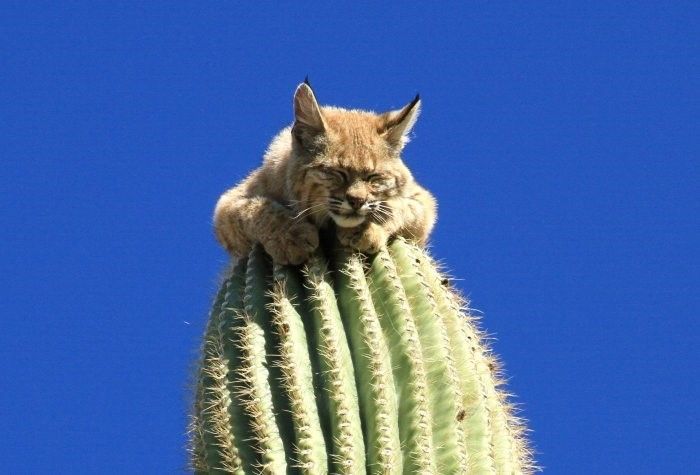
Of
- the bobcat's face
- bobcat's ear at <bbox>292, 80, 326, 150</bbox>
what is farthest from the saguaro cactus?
bobcat's ear at <bbox>292, 80, 326, 150</bbox>

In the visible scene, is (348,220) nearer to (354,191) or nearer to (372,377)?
(354,191)

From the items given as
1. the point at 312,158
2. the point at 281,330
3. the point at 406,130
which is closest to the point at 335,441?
the point at 281,330

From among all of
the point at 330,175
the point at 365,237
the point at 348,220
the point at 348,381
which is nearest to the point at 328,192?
the point at 330,175

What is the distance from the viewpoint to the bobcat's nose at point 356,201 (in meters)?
5.36

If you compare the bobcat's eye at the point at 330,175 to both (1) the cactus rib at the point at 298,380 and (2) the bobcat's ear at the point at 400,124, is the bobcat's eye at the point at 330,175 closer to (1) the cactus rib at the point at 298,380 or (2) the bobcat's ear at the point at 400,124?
(2) the bobcat's ear at the point at 400,124

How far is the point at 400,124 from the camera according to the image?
234 inches

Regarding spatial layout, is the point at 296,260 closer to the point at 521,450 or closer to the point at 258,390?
the point at 258,390

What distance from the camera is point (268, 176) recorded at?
602 cm

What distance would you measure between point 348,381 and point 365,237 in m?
0.83

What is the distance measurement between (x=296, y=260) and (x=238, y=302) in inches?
12.7

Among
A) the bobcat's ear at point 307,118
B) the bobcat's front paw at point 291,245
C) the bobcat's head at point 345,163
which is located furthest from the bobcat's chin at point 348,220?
the bobcat's ear at point 307,118

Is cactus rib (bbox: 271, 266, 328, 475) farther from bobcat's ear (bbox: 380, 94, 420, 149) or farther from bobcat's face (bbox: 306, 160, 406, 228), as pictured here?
bobcat's ear (bbox: 380, 94, 420, 149)

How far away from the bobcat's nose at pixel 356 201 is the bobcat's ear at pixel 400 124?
0.62m

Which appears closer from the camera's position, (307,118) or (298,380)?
(298,380)
